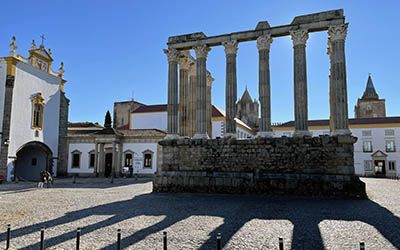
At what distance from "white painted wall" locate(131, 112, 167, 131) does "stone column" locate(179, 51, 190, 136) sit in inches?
801

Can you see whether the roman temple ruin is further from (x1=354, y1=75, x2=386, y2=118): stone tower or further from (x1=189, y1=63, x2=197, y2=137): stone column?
(x1=354, y1=75, x2=386, y2=118): stone tower

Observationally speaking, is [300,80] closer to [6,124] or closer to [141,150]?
[141,150]

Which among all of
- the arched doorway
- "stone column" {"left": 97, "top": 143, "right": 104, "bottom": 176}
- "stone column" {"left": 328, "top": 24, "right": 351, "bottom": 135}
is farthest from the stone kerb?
the arched doorway

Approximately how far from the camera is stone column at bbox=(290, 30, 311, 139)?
46.8 feet

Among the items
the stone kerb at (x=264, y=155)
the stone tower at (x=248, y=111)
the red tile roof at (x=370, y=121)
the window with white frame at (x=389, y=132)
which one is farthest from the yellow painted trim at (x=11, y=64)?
the stone tower at (x=248, y=111)

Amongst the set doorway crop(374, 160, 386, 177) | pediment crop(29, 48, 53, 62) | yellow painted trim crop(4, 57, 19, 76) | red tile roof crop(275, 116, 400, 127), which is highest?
pediment crop(29, 48, 53, 62)

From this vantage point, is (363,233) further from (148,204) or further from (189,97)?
(189,97)

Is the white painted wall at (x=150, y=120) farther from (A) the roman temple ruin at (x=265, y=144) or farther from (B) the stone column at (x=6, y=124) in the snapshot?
(A) the roman temple ruin at (x=265, y=144)

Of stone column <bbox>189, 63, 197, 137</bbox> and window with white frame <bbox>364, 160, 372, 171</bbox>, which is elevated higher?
stone column <bbox>189, 63, 197, 137</bbox>

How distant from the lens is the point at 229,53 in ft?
52.2

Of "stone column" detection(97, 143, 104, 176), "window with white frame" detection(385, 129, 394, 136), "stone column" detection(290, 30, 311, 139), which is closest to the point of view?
"stone column" detection(290, 30, 311, 139)

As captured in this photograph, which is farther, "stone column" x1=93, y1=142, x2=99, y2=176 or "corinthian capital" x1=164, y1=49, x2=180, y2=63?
"stone column" x1=93, y1=142, x2=99, y2=176

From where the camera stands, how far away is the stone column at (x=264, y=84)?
48.3 ft

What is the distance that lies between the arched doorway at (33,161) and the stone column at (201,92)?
59.0 feet
